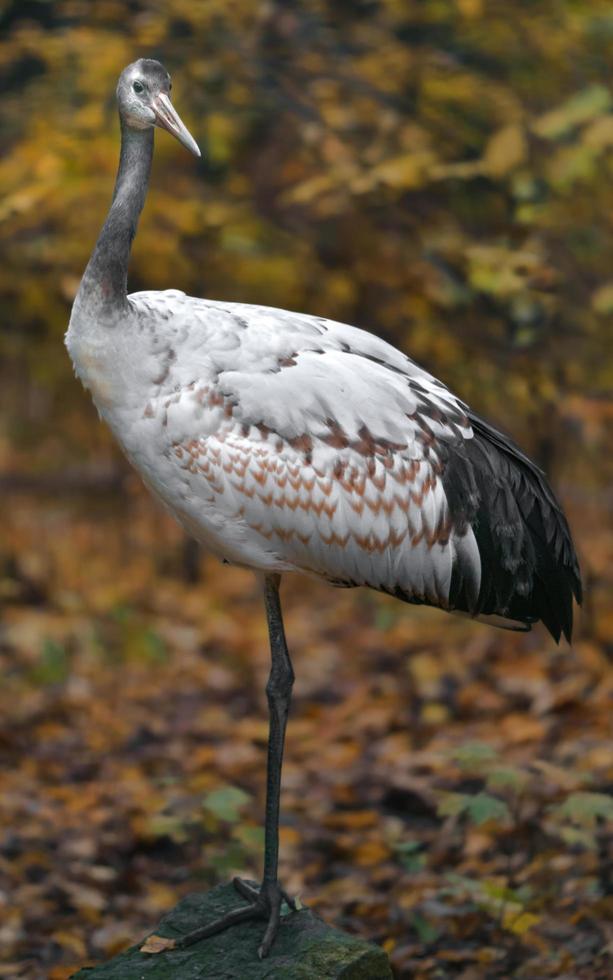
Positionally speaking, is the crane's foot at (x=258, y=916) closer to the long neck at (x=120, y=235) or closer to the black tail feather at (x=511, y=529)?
the black tail feather at (x=511, y=529)

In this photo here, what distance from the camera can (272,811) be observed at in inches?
193

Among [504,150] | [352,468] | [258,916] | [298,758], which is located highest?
[504,150]

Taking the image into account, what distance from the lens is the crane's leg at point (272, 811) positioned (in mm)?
4719

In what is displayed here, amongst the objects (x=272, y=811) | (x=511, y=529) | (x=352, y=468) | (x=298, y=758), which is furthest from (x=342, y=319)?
(x=272, y=811)

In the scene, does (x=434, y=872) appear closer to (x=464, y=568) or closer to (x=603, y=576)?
(x=464, y=568)

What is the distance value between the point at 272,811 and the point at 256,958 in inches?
20.1

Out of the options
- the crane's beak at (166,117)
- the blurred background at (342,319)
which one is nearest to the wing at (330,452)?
the crane's beak at (166,117)

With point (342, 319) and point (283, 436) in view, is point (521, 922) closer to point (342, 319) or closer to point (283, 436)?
point (283, 436)

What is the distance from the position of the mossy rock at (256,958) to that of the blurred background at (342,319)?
1470mm

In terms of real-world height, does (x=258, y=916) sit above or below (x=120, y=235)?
below

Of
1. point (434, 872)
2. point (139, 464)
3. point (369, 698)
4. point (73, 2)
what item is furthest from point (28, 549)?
point (139, 464)

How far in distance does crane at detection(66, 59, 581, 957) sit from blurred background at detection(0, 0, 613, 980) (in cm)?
183

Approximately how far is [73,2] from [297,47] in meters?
1.38

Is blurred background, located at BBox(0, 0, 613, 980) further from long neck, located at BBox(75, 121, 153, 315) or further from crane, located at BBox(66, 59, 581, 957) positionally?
long neck, located at BBox(75, 121, 153, 315)
